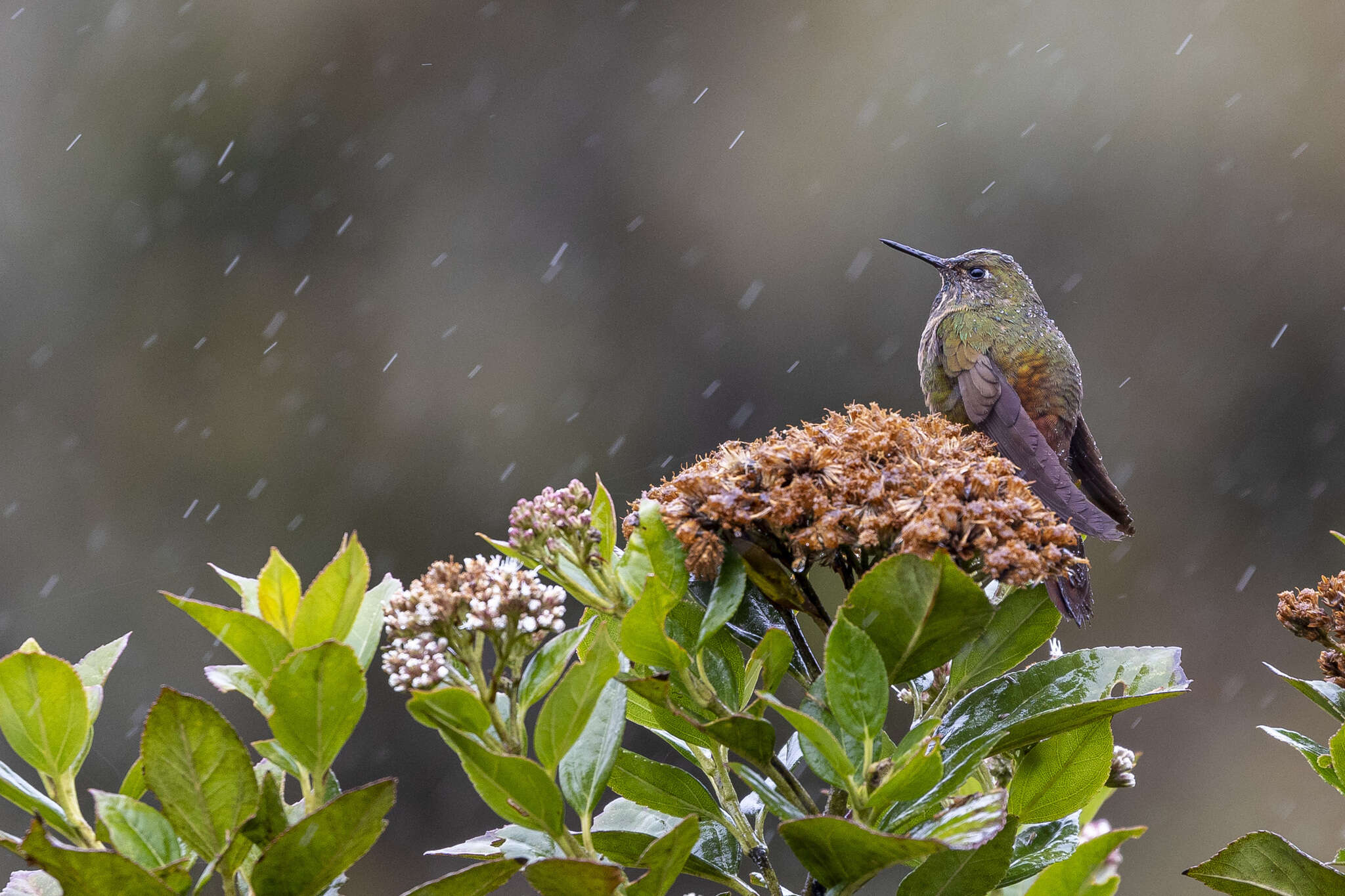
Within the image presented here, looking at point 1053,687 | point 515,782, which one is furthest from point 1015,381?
point 515,782

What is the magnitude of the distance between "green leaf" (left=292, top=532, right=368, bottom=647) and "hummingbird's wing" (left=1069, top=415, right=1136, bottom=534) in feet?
2.29

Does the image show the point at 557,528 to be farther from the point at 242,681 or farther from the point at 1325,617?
the point at 1325,617

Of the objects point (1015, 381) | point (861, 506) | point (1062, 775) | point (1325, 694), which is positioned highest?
point (861, 506)

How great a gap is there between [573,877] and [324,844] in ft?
0.37

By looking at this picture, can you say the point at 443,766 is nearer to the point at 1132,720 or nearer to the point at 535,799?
the point at 1132,720

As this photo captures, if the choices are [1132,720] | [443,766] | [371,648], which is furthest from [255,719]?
[371,648]

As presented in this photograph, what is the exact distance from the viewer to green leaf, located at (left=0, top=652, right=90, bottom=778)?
19.2 inches

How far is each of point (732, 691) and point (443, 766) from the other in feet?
10.5

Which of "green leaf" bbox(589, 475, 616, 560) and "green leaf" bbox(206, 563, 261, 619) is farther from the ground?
"green leaf" bbox(206, 563, 261, 619)

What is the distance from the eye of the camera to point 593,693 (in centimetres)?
48

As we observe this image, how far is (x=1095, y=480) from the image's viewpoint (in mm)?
1043

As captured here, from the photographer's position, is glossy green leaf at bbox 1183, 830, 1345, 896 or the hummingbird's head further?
the hummingbird's head

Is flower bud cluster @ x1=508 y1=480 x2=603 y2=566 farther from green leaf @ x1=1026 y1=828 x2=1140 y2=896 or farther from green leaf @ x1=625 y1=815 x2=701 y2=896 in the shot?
green leaf @ x1=1026 y1=828 x2=1140 y2=896

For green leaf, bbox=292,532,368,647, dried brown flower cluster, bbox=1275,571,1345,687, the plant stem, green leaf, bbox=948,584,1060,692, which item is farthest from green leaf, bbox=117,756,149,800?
dried brown flower cluster, bbox=1275,571,1345,687
